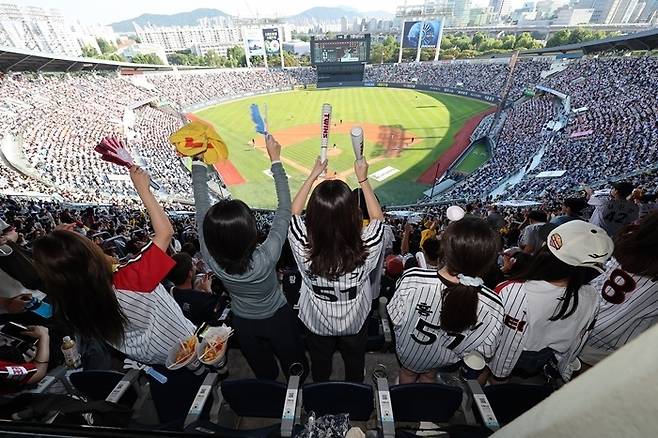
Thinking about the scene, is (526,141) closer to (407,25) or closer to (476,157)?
(476,157)

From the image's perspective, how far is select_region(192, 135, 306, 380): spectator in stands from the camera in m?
2.16

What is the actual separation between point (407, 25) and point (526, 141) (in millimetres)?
41236

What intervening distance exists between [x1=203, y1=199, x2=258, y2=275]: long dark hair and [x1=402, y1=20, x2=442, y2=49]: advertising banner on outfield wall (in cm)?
6345

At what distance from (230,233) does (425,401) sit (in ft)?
5.75

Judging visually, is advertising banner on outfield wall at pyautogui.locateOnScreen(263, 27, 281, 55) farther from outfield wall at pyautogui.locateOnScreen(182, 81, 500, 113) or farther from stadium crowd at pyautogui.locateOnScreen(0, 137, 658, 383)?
stadium crowd at pyautogui.locateOnScreen(0, 137, 658, 383)

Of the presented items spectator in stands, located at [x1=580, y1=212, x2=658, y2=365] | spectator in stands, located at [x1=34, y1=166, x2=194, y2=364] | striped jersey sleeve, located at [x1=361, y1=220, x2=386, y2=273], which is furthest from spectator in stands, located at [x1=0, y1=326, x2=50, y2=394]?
spectator in stands, located at [x1=580, y1=212, x2=658, y2=365]

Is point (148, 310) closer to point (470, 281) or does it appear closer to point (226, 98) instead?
point (470, 281)

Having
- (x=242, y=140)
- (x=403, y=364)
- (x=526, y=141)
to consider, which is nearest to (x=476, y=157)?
(x=526, y=141)

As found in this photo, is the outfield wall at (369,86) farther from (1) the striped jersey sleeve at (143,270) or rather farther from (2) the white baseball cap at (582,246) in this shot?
(1) the striped jersey sleeve at (143,270)

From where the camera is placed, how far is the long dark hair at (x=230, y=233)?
2.13m

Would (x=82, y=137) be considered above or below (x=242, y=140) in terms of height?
above

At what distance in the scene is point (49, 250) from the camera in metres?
1.90

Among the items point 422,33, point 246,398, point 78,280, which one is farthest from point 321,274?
point 422,33

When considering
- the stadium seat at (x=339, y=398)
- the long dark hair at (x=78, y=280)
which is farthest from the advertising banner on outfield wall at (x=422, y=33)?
the long dark hair at (x=78, y=280)
